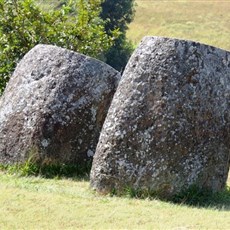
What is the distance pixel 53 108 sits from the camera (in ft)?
44.0

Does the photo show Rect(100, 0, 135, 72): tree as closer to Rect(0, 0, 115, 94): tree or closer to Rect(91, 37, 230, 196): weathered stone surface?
Rect(0, 0, 115, 94): tree

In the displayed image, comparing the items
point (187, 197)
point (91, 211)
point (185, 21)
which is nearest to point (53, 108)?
point (187, 197)

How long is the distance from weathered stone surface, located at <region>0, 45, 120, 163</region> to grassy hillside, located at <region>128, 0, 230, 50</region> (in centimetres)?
5211

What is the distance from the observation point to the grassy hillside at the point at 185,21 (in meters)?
70.2

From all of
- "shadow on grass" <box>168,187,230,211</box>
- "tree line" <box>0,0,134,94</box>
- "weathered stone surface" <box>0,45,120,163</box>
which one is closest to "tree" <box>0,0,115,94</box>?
"tree line" <box>0,0,134,94</box>

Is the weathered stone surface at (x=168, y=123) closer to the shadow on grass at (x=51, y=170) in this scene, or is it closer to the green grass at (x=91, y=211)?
the green grass at (x=91, y=211)

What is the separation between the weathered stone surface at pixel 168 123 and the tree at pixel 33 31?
30.0 ft

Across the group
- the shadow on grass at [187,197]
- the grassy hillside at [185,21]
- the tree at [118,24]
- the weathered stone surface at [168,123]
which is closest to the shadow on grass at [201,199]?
the shadow on grass at [187,197]

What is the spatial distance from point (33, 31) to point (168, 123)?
10088 mm

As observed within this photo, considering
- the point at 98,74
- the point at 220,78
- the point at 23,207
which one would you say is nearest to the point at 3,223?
the point at 23,207

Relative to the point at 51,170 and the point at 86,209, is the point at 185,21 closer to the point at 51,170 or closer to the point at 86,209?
the point at 51,170

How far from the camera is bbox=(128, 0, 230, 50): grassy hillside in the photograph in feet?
230

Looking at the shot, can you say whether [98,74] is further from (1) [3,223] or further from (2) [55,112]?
(1) [3,223]

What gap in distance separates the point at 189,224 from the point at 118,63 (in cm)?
4756
